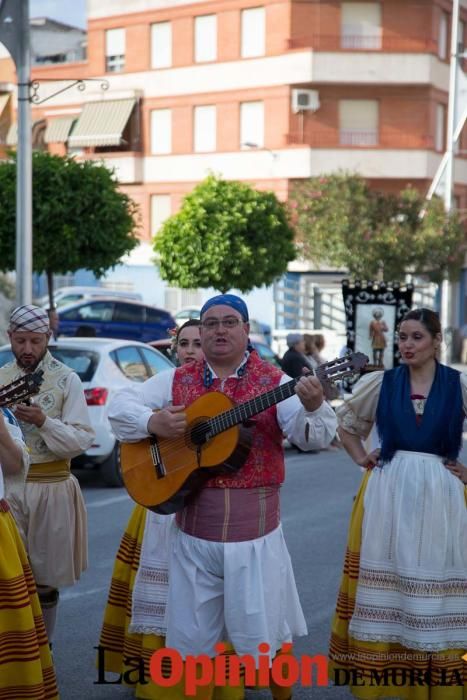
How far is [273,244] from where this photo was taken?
36688mm

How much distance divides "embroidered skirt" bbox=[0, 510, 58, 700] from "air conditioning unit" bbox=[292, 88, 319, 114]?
133 feet

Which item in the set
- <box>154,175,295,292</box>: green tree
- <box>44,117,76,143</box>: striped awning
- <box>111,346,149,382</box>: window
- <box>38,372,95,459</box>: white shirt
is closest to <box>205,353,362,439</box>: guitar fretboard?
<box>38,372,95,459</box>: white shirt

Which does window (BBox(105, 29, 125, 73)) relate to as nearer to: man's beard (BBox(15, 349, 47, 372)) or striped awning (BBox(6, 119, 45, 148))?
striped awning (BBox(6, 119, 45, 148))

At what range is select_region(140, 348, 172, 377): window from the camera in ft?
50.1

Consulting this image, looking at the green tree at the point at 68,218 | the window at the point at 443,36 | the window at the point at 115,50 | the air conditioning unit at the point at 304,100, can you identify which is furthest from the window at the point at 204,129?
the green tree at the point at 68,218

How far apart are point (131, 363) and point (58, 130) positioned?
36.2m

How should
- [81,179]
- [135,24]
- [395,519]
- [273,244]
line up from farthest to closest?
1. [135,24]
2. [273,244]
3. [81,179]
4. [395,519]

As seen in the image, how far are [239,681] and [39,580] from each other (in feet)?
5.66

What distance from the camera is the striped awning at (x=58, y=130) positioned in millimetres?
49312

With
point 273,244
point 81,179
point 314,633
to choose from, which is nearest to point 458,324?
point 273,244

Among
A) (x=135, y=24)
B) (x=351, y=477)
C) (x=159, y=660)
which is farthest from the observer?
(x=135, y=24)

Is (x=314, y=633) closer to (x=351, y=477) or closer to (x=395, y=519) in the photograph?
(x=395, y=519)

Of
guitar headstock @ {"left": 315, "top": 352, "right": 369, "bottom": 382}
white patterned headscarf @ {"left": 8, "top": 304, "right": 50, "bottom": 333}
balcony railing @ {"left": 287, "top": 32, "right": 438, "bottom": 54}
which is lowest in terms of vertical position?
guitar headstock @ {"left": 315, "top": 352, "right": 369, "bottom": 382}

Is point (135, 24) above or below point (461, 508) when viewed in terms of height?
above
